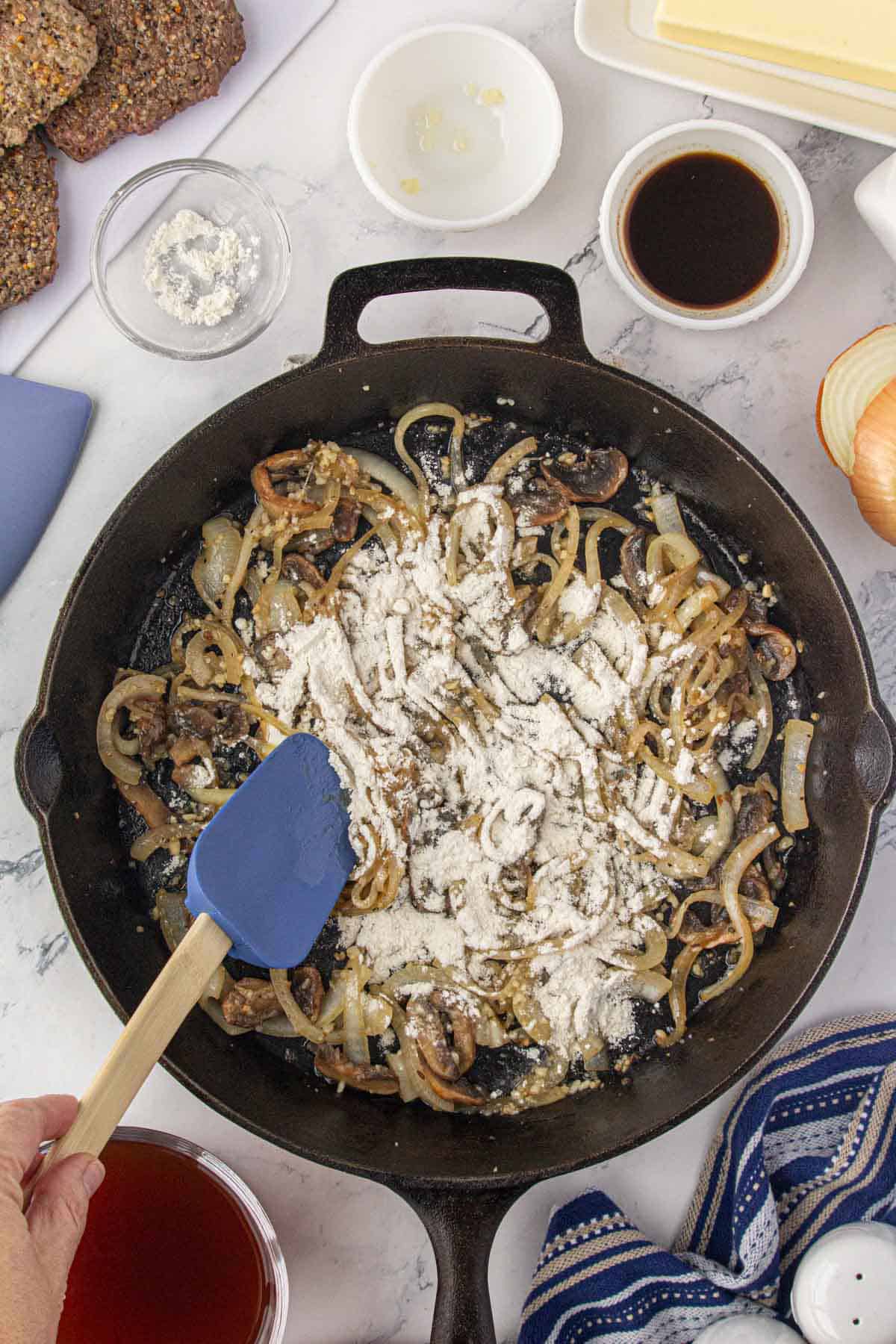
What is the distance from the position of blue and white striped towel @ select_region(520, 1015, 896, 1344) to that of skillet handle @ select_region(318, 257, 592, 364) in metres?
1.63

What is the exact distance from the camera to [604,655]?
236cm

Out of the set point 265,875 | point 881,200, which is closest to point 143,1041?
point 265,875

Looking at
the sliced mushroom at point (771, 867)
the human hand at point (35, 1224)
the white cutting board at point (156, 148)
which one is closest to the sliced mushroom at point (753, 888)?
the sliced mushroom at point (771, 867)

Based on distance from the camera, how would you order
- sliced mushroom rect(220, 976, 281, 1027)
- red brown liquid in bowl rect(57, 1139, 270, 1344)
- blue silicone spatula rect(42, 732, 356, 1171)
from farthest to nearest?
sliced mushroom rect(220, 976, 281, 1027), red brown liquid in bowl rect(57, 1139, 270, 1344), blue silicone spatula rect(42, 732, 356, 1171)

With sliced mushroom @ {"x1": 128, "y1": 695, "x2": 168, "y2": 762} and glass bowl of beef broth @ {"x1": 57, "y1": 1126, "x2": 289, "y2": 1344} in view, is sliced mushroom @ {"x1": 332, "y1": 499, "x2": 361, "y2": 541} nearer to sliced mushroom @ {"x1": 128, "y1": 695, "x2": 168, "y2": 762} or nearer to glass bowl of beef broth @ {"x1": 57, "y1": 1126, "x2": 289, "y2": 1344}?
sliced mushroom @ {"x1": 128, "y1": 695, "x2": 168, "y2": 762}

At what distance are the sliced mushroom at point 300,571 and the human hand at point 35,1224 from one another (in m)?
1.11

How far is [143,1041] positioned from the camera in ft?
5.70

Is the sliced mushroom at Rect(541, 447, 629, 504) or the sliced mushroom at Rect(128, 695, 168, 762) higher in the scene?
the sliced mushroom at Rect(541, 447, 629, 504)

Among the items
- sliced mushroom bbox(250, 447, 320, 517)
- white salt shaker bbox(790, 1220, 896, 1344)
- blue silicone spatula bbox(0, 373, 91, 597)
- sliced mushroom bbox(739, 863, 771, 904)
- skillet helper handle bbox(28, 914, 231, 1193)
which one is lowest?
white salt shaker bbox(790, 1220, 896, 1344)

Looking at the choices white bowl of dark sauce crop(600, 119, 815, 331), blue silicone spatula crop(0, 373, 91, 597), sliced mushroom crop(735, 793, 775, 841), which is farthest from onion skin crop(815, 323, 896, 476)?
blue silicone spatula crop(0, 373, 91, 597)

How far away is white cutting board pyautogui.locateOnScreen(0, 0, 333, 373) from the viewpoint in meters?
2.38

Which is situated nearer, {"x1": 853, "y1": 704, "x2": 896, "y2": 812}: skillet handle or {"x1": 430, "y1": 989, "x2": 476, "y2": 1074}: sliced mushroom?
{"x1": 853, "y1": 704, "x2": 896, "y2": 812}: skillet handle

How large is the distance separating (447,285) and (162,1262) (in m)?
2.01

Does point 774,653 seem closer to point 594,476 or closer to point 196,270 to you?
point 594,476
